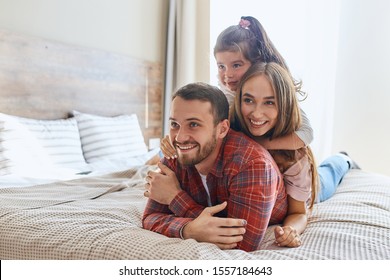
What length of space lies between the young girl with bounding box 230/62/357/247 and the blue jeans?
0.87 feet

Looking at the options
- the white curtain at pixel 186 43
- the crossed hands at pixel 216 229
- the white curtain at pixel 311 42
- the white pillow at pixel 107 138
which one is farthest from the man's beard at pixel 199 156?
the white curtain at pixel 186 43

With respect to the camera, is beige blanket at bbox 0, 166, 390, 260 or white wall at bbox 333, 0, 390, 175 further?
white wall at bbox 333, 0, 390, 175

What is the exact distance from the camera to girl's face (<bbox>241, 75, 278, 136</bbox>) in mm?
896

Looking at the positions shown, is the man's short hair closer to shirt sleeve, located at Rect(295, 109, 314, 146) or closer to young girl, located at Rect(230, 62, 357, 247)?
young girl, located at Rect(230, 62, 357, 247)

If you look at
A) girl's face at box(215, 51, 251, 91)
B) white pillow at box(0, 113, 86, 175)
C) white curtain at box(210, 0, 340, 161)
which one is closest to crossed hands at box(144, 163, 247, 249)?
girl's face at box(215, 51, 251, 91)

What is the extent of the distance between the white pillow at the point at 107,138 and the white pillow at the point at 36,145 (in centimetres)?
7

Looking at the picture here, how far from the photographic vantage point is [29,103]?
1814 mm

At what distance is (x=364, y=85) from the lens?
242 centimetres

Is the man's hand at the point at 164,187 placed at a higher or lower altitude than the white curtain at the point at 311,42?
lower

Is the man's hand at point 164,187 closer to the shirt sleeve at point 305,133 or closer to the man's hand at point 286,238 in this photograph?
the man's hand at point 286,238

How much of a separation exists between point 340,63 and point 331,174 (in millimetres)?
1316

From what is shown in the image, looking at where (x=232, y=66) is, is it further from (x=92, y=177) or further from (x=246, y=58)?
(x=92, y=177)

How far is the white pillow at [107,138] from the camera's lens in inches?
75.1
